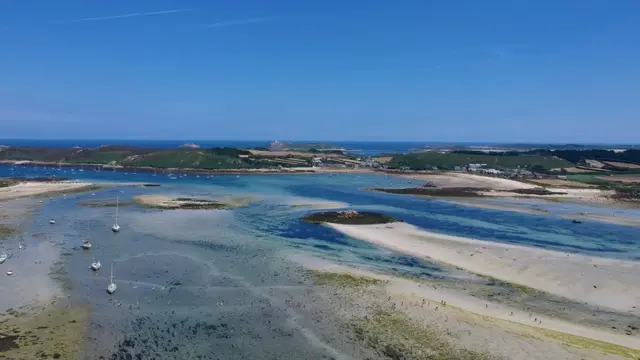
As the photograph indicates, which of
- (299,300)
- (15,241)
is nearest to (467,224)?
(299,300)

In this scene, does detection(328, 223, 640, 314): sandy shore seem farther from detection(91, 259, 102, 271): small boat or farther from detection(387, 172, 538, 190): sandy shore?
detection(387, 172, 538, 190): sandy shore

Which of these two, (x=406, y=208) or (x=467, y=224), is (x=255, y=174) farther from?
(x=467, y=224)

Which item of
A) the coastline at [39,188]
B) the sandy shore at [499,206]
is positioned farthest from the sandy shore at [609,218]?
the coastline at [39,188]

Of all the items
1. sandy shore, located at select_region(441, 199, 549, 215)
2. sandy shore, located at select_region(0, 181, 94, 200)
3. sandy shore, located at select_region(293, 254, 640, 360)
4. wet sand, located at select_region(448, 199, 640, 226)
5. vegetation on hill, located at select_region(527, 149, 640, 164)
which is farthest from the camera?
vegetation on hill, located at select_region(527, 149, 640, 164)

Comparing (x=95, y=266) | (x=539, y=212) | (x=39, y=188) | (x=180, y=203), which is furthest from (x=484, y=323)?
(x=39, y=188)

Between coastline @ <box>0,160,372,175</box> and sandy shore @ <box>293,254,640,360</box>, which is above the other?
coastline @ <box>0,160,372,175</box>

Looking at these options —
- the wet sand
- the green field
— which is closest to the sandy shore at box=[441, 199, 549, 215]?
the wet sand

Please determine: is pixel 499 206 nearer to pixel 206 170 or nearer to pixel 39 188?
pixel 39 188
